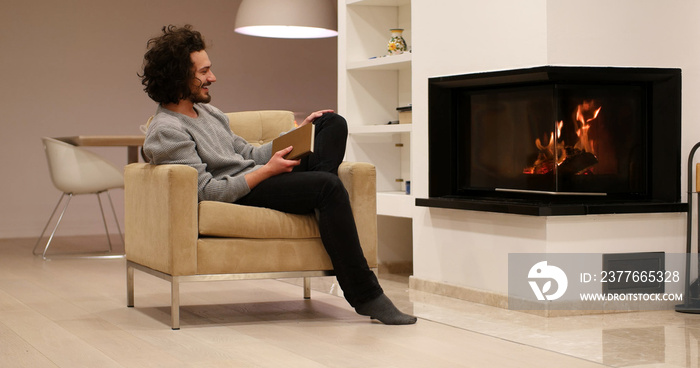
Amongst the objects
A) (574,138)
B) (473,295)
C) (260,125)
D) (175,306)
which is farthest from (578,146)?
(175,306)

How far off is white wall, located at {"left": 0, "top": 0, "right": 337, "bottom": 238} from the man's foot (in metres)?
4.52

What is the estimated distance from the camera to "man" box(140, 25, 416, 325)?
124 inches

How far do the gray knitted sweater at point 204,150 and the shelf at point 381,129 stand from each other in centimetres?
100

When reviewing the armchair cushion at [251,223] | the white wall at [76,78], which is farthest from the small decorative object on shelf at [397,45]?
the white wall at [76,78]

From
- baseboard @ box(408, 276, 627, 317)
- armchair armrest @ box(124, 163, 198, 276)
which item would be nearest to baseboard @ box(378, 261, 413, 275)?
baseboard @ box(408, 276, 627, 317)

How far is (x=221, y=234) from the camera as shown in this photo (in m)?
3.14

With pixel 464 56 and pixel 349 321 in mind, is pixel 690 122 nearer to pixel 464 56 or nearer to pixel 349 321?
pixel 464 56

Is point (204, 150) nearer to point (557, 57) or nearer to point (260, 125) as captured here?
point (260, 125)

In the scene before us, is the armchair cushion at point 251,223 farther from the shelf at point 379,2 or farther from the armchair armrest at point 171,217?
the shelf at point 379,2


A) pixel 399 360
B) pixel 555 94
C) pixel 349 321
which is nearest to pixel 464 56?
pixel 555 94

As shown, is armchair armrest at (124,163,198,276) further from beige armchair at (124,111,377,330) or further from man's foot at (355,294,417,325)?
man's foot at (355,294,417,325)

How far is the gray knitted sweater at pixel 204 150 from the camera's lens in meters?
3.18

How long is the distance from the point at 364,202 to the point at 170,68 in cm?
85

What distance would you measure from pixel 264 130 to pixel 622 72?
4.81ft
